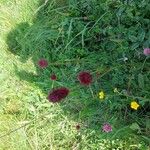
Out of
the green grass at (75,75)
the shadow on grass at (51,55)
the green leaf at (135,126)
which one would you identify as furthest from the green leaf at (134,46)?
the green leaf at (135,126)

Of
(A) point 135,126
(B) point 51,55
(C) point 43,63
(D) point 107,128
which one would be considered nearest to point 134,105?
(A) point 135,126

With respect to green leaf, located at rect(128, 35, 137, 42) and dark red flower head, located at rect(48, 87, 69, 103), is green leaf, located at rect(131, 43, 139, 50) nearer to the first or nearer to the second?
green leaf, located at rect(128, 35, 137, 42)

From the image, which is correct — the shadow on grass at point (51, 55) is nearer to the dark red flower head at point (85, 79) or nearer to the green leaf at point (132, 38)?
the dark red flower head at point (85, 79)

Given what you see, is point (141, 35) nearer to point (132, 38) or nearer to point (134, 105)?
point (132, 38)

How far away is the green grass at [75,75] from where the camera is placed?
2895 mm

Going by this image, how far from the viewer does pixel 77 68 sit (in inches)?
128

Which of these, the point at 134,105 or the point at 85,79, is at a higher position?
the point at 85,79

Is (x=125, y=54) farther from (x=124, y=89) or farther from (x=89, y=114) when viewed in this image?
(x=89, y=114)

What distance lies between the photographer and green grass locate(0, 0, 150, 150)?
9.50 feet

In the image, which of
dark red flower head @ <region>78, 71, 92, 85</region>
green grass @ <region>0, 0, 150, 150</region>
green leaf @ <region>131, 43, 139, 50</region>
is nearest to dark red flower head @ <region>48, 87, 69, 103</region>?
dark red flower head @ <region>78, 71, 92, 85</region>

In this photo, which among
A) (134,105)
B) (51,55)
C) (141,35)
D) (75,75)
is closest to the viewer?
(134,105)

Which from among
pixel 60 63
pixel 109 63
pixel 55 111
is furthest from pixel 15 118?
pixel 109 63

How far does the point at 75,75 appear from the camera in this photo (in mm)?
3254

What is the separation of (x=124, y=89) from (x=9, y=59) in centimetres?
115
